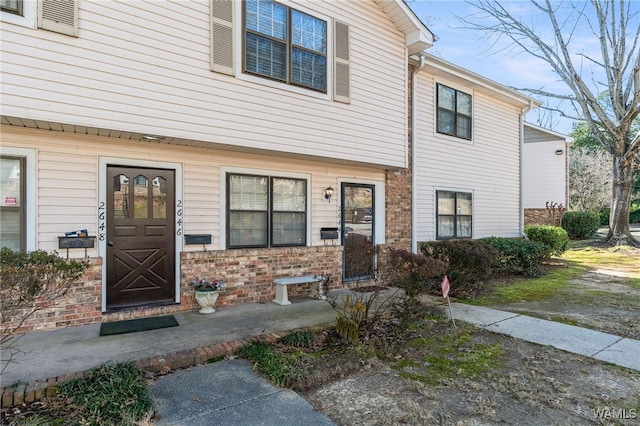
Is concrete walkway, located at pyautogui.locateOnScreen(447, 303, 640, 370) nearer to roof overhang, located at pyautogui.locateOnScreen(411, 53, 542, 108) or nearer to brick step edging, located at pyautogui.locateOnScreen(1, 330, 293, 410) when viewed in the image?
brick step edging, located at pyautogui.locateOnScreen(1, 330, 293, 410)

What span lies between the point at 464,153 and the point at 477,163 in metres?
0.71

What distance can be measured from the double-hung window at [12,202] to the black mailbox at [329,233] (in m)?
4.83

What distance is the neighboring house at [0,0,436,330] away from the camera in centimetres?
457

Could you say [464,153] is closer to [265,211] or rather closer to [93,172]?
[265,211]

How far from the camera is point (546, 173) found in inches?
779

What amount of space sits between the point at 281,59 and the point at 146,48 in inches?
85.9

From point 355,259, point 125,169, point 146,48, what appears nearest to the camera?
point 146,48

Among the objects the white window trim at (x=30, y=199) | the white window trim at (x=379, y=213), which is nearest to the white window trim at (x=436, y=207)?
the white window trim at (x=379, y=213)

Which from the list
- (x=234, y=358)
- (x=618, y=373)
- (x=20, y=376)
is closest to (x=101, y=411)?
(x=20, y=376)

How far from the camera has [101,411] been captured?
295 cm

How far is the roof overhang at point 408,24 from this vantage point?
7488 millimetres

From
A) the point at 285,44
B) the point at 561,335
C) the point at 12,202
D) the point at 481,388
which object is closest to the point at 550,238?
the point at 561,335

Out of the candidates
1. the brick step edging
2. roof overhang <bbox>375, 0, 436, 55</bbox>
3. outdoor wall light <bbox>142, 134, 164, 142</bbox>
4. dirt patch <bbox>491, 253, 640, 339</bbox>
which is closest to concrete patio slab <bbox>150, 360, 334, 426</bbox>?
the brick step edging

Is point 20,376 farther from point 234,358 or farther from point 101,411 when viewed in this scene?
point 234,358
